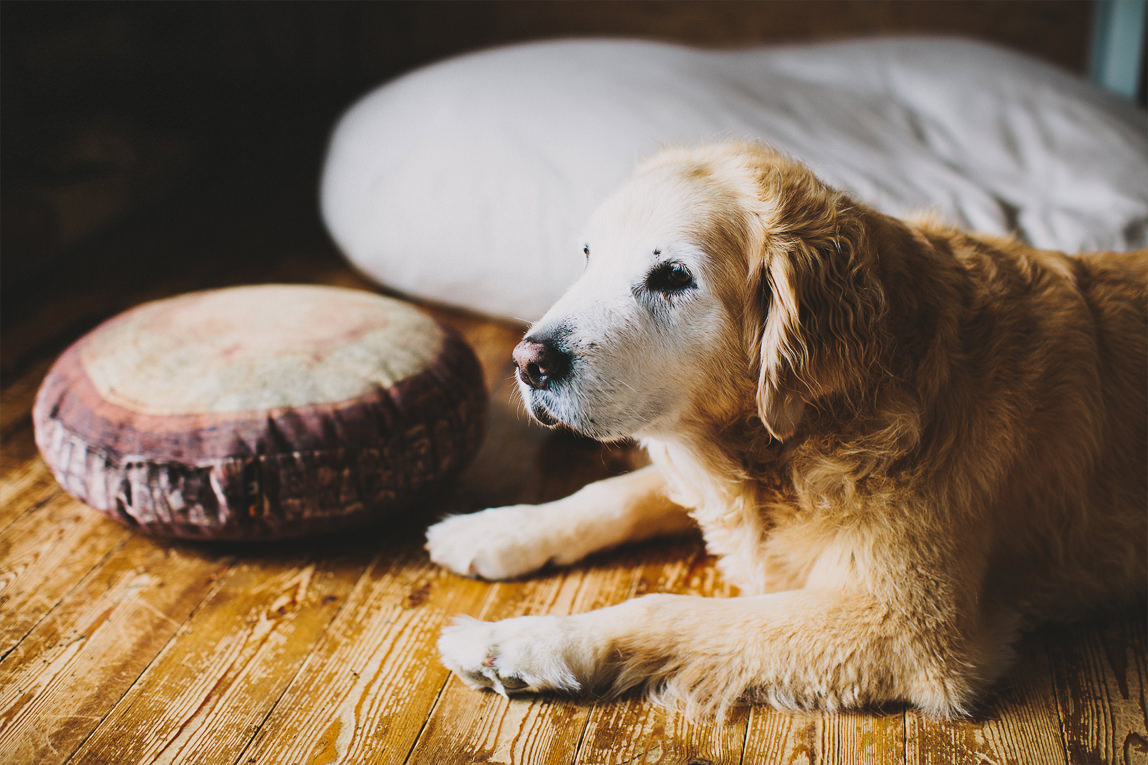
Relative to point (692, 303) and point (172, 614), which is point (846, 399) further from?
A: point (172, 614)

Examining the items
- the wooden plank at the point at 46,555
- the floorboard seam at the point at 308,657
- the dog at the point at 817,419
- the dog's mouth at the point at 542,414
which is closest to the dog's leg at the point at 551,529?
the floorboard seam at the point at 308,657

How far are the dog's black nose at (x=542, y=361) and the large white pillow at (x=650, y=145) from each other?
122 centimetres

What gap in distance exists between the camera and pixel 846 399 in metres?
1.61

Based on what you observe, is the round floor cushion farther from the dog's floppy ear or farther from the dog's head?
the dog's floppy ear

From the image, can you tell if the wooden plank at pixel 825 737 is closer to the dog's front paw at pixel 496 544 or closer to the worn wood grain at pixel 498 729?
the worn wood grain at pixel 498 729

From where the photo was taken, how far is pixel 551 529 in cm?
203

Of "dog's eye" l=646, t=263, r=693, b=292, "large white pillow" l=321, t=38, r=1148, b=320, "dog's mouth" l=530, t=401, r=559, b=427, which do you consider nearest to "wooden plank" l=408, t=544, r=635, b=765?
"dog's mouth" l=530, t=401, r=559, b=427

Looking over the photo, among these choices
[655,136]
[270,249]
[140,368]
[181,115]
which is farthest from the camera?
[181,115]

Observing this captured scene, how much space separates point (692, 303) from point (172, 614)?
1.23 metres

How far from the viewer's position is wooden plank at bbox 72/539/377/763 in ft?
5.22

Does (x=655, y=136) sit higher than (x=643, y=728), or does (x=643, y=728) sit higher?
(x=655, y=136)

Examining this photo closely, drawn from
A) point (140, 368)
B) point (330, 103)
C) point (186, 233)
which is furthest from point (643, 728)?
point (330, 103)

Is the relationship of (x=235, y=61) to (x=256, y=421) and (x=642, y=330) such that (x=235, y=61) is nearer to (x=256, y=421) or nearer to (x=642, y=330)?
(x=256, y=421)

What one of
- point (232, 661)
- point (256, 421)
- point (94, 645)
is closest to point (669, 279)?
point (256, 421)
